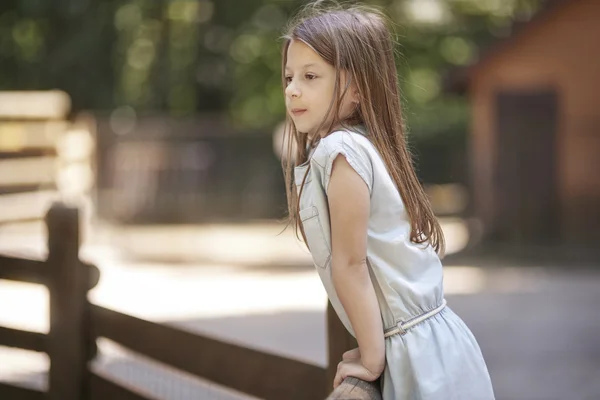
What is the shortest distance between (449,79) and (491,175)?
5.23 ft

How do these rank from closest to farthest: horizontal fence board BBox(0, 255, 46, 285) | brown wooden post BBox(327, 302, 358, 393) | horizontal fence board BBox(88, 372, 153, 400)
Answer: brown wooden post BBox(327, 302, 358, 393) → horizontal fence board BBox(88, 372, 153, 400) → horizontal fence board BBox(0, 255, 46, 285)

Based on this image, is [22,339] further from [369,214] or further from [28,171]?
[28,171]

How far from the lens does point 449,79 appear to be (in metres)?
16.0

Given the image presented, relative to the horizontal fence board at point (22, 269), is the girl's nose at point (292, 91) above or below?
above

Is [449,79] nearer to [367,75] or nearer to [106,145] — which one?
[106,145]

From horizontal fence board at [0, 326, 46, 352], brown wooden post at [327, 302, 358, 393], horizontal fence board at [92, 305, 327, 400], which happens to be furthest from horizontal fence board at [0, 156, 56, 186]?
brown wooden post at [327, 302, 358, 393]

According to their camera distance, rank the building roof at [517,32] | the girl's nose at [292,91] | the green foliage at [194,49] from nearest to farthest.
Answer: the girl's nose at [292,91], the building roof at [517,32], the green foliage at [194,49]

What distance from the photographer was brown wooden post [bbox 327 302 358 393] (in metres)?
2.42

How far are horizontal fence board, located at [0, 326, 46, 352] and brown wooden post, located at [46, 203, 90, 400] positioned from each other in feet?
0.34

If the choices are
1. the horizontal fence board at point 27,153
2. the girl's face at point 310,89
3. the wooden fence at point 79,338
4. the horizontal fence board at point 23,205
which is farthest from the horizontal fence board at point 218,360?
the horizontal fence board at point 27,153

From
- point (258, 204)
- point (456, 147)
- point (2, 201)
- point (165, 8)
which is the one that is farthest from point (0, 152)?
point (165, 8)

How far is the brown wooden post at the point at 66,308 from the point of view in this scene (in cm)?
382

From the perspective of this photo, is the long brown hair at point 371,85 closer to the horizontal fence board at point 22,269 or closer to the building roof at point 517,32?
the horizontal fence board at point 22,269

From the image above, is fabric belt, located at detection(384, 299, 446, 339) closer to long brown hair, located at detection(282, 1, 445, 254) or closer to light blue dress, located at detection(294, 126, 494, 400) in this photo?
light blue dress, located at detection(294, 126, 494, 400)
